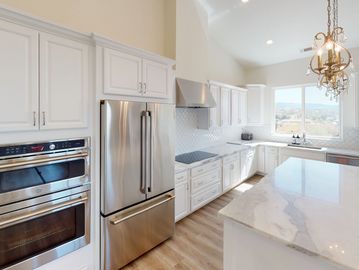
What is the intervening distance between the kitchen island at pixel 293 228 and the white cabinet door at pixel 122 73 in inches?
59.9

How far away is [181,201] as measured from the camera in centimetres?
286

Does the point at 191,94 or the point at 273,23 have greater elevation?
the point at 273,23

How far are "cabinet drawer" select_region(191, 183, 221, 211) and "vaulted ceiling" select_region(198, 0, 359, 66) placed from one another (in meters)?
3.21

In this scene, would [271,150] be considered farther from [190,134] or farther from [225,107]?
[190,134]

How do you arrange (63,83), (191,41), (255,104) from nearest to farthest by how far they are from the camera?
1. (63,83)
2. (191,41)
3. (255,104)

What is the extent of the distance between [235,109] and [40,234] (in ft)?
14.3

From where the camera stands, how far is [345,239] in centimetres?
102

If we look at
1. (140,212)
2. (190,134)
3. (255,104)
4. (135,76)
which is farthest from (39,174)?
(255,104)

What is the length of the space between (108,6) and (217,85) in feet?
8.13

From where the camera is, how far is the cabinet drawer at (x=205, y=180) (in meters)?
3.08

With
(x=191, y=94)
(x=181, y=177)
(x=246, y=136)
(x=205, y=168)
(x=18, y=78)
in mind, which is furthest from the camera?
(x=246, y=136)

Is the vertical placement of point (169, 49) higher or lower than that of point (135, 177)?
higher

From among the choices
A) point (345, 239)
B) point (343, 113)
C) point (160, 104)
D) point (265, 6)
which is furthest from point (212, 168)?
point (343, 113)

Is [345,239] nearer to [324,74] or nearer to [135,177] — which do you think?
[324,74]
